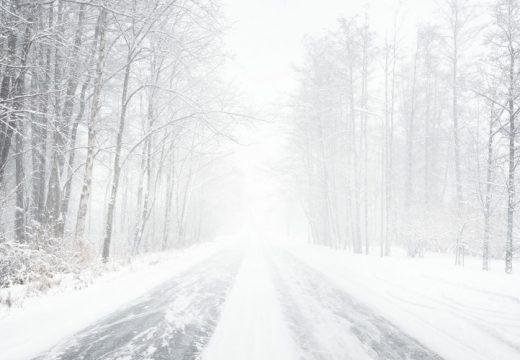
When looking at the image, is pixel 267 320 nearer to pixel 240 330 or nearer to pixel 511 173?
pixel 240 330

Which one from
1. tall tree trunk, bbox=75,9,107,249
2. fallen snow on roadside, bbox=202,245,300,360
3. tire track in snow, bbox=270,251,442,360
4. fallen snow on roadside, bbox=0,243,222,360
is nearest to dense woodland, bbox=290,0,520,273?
tire track in snow, bbox=270,251,442,360

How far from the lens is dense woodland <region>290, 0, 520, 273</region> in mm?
11266

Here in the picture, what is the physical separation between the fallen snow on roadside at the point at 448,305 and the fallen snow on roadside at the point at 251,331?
1.86 meters

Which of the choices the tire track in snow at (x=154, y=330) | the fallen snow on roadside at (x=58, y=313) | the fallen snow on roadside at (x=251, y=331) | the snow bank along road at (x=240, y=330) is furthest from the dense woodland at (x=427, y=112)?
the fallen snow on roadside at (x=58, y=313)

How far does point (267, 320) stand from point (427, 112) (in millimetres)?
20326

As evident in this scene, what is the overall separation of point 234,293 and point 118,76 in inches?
378

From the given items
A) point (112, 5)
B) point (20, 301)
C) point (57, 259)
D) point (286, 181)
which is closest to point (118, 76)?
point (112, 5)

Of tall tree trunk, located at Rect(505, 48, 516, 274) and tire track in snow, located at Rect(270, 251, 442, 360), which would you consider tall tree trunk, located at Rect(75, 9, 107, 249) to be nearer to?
tire track in snow, located at Rect(270, 251, 442, 360)

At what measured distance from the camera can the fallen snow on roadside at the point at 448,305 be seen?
4148 millimetres

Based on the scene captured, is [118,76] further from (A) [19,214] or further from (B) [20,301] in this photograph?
(B) [20,301]

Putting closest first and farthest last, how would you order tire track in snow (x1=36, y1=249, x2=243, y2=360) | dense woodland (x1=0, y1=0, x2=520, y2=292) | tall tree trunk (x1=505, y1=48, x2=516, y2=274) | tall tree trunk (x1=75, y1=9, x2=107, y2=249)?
tire track in snow (x1=36, y1=249, x2=243, y2=360), dense woodland (x1=0, y1=0, x2=520, y2=292), tall tree trunk (x1=75, y1=9, x2=107, y2=249), tall tree trunk (x1=505, y1=48, x2=516, y2=274)

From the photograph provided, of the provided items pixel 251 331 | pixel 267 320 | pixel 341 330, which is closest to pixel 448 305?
pixel 341 330

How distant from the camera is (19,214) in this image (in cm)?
1016

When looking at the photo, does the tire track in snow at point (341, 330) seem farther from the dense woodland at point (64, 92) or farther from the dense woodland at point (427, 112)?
the dense woodland at point (427, 112)
